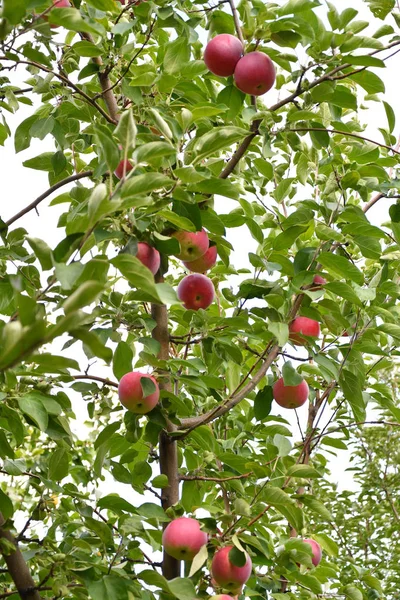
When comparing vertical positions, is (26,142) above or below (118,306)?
above

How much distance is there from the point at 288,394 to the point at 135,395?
579mm

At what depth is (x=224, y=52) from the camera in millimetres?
2152

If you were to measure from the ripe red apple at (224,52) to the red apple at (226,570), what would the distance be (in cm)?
139

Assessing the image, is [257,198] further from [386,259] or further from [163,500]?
[163,500]

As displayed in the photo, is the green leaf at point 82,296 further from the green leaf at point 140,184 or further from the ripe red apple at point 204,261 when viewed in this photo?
Answer: the ripe red apple at point 204,261

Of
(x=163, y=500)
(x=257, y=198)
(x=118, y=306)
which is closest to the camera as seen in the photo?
(x=118, y=306)

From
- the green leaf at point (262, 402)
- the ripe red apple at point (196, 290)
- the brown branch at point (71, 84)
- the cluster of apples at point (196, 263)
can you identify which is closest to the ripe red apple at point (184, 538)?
the green leaf at point (262, 402)

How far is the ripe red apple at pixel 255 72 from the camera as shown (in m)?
2.07

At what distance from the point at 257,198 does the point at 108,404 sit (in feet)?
2.91

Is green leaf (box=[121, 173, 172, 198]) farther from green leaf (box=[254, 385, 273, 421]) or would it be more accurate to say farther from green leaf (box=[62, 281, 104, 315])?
green leaf (box=[254, 385, 273, 421])

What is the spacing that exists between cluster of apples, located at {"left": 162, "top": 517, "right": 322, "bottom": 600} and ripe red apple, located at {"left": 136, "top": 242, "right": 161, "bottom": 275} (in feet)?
2.37

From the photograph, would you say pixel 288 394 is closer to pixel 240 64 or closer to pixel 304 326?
pixel 304 326

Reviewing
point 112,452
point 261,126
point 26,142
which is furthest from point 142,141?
point 112,452

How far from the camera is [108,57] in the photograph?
7.26 feet
